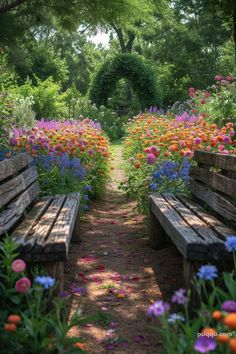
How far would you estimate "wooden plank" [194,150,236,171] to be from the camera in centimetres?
364

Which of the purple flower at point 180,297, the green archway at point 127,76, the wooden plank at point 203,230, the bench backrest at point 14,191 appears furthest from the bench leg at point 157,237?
the green archway at point 127,76

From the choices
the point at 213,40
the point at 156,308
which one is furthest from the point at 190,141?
the point at 213,40

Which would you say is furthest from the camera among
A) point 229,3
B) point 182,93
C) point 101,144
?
point 182,93

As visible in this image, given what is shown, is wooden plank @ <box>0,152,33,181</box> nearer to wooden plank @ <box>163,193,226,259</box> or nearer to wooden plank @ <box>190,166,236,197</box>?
wooden plank @ <box>163,193,226,259</box>

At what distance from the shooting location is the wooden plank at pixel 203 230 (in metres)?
2.87

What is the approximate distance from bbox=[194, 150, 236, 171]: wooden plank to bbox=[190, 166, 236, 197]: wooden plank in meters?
0.08

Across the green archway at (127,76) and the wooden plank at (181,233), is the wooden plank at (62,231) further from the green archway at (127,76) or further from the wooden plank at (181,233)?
the green archway at (127,76)

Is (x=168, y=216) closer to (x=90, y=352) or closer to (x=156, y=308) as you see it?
(x=90, y=352)

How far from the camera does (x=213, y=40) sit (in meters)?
33.2

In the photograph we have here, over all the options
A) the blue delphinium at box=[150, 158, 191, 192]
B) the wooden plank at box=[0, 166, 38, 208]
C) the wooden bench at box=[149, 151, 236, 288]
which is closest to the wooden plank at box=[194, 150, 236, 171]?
the wooden bench at box=[149, 151, 236, 288]

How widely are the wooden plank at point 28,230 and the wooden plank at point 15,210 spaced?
0.07 m

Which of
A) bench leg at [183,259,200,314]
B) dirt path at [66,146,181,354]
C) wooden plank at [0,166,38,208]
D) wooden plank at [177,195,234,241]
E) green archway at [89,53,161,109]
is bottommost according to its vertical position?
dirt path at [66,146,181,354]

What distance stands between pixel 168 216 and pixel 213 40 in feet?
103

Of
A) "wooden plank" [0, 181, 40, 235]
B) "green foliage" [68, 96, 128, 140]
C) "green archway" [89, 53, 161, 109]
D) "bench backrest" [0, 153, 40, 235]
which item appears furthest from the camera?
"green archway" [89, 53, 161, 109]
